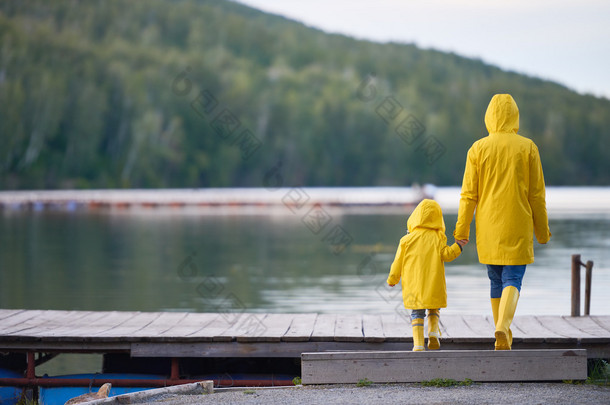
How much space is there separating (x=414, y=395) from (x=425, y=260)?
1.13 metres

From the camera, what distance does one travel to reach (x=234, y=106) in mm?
106750

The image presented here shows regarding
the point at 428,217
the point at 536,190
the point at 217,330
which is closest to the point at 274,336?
the point at 217,330

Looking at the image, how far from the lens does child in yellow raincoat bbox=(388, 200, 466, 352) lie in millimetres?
5910

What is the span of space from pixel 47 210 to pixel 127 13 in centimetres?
9989

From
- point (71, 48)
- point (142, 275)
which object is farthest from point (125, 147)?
point (142, 275)

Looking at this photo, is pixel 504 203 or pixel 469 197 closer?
pixel 504 203

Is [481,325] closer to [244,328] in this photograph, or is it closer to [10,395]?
[244,328]

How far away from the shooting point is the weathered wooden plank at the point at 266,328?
6934 mm

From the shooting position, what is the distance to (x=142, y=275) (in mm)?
19625

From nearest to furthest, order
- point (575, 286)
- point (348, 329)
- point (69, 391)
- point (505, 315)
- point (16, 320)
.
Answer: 1. point (505, 315)
2. point (348, 329)
3. point (69, 391)
4. point (16, 320)
5. point (575, 286)

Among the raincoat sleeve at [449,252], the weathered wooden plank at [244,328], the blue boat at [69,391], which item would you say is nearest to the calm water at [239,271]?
the weathered wooden plank at [244,328]

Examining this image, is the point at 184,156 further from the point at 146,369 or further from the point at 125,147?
the point at 146,369

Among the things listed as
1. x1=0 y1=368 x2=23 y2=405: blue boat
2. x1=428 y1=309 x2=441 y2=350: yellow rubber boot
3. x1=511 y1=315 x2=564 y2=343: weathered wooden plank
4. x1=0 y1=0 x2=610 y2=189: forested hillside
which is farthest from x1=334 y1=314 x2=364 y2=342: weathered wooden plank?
x1=0 y1=0 x2=610 y2=189: forested hillside

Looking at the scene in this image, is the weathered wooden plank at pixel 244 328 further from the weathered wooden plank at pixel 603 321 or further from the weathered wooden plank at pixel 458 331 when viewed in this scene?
the weathered wooden plank at pixel 603 321
